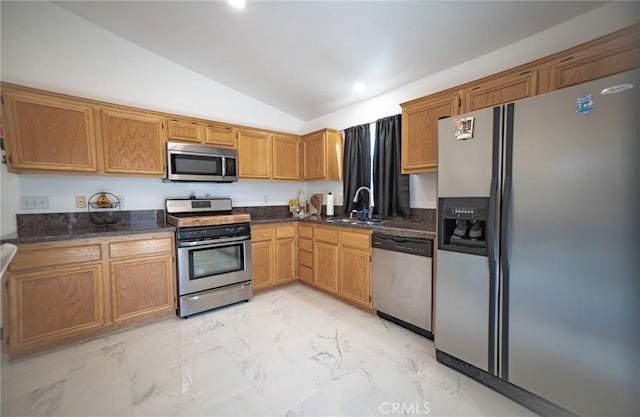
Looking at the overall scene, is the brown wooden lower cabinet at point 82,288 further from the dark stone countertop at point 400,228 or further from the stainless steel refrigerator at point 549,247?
the stainless steel refrigerator at point 549,247

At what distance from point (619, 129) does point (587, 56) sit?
774mm

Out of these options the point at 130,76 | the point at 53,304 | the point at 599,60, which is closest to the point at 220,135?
the point at 130,76

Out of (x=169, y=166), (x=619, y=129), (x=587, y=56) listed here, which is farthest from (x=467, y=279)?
(x=169, y=166)

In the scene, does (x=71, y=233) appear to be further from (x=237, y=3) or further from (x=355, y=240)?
(x=355, y=240)

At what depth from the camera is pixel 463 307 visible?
182cm

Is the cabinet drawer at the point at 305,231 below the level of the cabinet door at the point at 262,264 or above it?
above

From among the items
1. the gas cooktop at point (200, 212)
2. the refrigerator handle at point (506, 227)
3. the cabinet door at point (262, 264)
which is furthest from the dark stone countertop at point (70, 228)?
the refrigerator handle at point (506, 227)

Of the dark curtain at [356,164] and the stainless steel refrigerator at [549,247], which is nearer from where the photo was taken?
the stainless steel refrigerator at [549,247]

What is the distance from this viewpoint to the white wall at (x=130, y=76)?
7.11ft

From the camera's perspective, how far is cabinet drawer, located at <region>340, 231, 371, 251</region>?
2.77m

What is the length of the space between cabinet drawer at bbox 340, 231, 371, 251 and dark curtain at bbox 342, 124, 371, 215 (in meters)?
0.71

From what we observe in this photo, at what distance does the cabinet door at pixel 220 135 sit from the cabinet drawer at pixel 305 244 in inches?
62.1

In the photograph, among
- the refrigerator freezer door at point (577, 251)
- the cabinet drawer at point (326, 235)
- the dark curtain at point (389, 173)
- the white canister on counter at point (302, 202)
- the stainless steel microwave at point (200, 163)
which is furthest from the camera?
the white canister on counter at point (302, 202)

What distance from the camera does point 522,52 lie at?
2.21 metres
